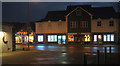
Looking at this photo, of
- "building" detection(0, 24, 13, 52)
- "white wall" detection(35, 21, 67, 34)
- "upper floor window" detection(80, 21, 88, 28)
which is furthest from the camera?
"white wall" detection(35, 21, 67, 34)

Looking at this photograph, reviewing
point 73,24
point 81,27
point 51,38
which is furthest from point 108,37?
point 51,38

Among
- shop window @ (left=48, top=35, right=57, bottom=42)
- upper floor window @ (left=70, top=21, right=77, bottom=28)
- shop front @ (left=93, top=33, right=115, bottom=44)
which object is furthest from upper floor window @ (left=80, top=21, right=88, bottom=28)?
shop window @ (left=48, top=35, right=57, bottom=42)

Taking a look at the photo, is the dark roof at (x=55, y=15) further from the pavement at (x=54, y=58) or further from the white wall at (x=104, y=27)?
the pavement at (x=54, y=58)

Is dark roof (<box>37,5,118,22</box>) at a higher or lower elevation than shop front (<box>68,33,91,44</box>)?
higher

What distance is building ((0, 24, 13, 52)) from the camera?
1932 cm

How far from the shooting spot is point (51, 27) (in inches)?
1612

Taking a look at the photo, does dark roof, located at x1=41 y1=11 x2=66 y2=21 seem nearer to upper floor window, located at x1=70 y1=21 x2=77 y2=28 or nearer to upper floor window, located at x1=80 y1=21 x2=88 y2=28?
upper floor window, located at x1=70 y1=21 x2=77 y2=28

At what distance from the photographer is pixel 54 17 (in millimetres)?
42188

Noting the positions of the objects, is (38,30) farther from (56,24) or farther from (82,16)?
(82,16)

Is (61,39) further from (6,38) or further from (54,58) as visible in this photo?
(54,58)

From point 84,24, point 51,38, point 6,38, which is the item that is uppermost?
point 84,24

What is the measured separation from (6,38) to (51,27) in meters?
21.4

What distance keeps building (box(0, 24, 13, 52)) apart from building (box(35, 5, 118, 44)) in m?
19.4

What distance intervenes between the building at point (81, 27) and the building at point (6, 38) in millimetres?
19368
